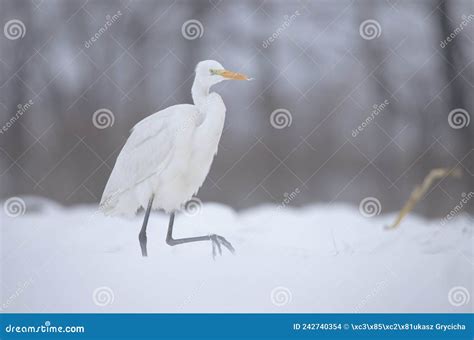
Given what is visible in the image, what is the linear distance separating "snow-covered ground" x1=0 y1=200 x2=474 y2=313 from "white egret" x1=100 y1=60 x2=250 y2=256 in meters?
0.14

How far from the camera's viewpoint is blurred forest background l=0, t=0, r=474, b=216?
3.75 metres

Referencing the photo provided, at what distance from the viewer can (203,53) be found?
12.4ft

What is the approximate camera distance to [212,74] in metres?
3.68

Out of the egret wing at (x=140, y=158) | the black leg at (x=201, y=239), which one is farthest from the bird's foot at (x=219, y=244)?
the egret wing at (x=140, y=158)

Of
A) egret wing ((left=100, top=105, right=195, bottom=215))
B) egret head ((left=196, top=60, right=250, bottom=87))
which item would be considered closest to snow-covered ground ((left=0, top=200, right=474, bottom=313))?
egret wing ((left=100, top=105, right=195, bottom=215))

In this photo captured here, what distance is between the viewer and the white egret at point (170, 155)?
3.54 metres

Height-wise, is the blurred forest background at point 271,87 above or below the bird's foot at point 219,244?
above

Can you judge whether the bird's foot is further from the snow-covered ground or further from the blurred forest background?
the blurred forest background

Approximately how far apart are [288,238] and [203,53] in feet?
3.67

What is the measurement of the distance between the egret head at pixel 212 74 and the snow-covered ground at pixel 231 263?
683 mm

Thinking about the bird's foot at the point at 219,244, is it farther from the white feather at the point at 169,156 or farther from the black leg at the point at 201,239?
the white feather at the point at 169,156

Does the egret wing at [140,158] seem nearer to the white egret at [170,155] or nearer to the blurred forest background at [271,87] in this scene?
the white egret at [170,155]

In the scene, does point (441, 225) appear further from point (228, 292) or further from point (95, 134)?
point (95, 134)

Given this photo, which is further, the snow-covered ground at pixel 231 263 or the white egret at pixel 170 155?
the snow-covered ground at pixel 231 263
